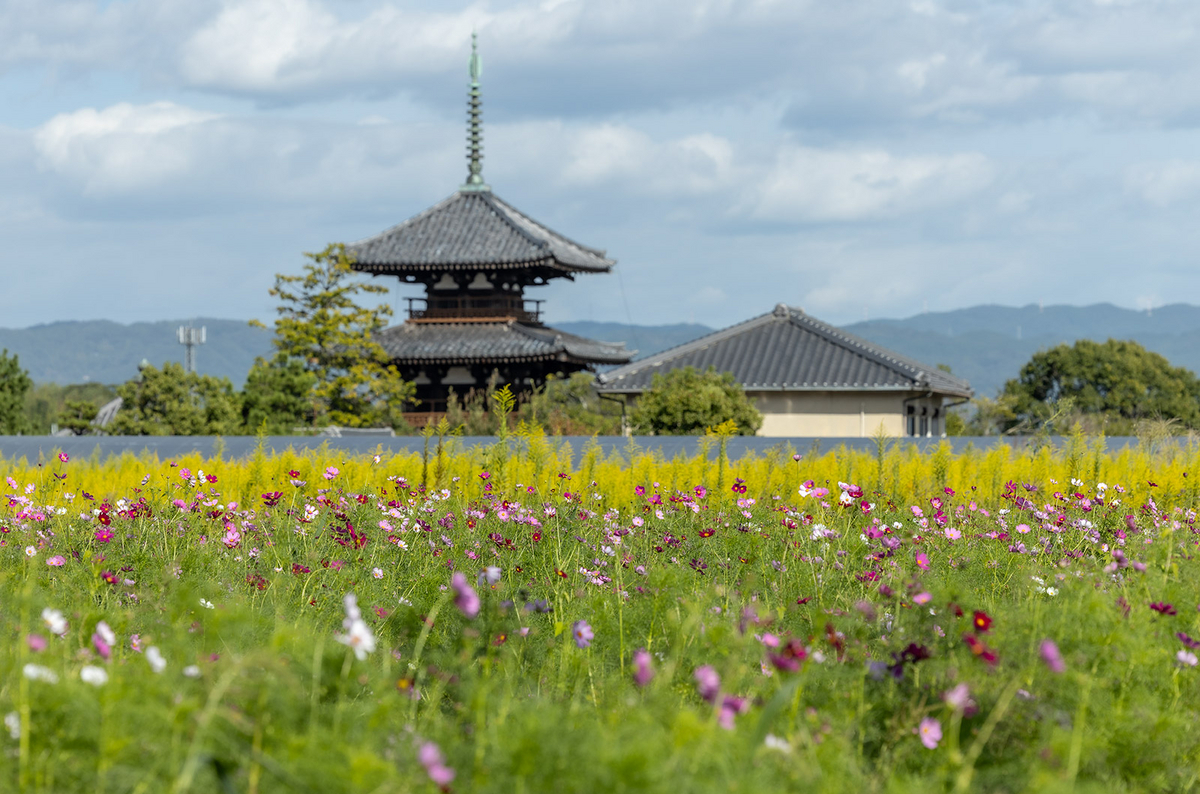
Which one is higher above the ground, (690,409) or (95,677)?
(690,409)

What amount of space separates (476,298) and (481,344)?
2786 mm

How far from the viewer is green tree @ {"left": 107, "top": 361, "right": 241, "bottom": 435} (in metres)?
26.5

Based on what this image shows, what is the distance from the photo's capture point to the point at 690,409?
1897 centimetres

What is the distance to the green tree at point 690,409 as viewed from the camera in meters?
18.9

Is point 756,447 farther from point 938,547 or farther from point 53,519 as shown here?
point 53,519

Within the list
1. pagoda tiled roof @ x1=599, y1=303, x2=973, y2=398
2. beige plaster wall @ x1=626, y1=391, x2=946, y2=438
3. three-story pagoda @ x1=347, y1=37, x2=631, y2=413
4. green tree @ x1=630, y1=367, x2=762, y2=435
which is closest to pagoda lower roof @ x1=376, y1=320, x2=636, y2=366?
three-story pagoda @ x1=347, y1=37, x2=631, y2=413

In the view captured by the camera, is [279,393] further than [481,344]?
No

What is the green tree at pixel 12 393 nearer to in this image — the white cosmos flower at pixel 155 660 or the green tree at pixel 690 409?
the green tree at pixel 690 409

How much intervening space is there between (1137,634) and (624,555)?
9.32 ft

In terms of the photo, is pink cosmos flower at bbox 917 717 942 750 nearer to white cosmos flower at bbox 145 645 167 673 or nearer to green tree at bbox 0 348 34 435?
white cosmos flower at bbox 145 645 167 673

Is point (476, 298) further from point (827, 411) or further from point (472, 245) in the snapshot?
point (827, 411)

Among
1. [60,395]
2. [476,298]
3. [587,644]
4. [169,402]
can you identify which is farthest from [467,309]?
[60,395]

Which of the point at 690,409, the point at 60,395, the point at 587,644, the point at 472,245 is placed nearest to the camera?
the point at 587,644

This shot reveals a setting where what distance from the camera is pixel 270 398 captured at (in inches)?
1062
